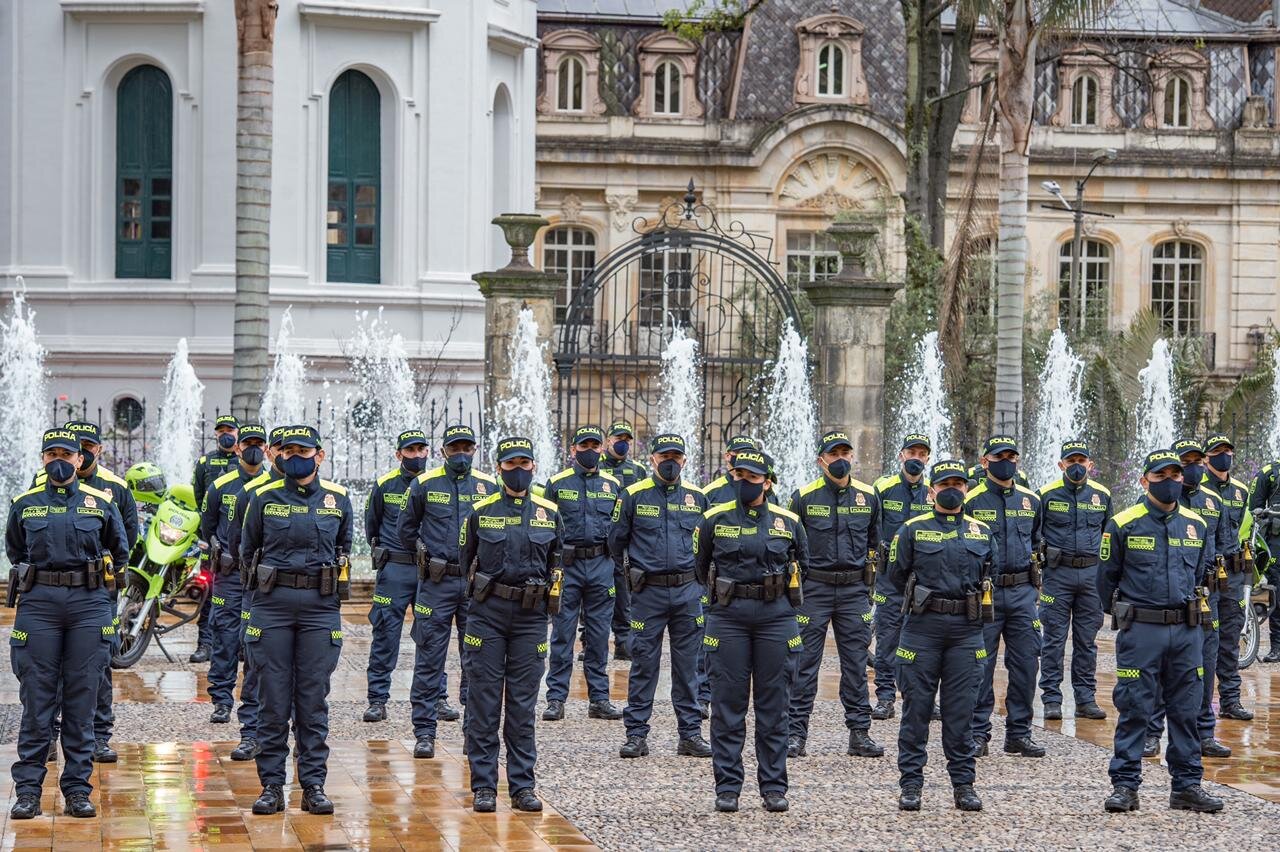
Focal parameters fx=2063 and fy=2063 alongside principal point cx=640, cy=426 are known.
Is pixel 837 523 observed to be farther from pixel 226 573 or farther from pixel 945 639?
pixel 226 573

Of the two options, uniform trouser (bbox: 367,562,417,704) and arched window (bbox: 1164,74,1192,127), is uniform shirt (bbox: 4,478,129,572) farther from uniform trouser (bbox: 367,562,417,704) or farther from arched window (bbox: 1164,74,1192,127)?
arched window (bbox: 1164,74,1192,127)

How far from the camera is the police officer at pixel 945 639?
11148 millimetres

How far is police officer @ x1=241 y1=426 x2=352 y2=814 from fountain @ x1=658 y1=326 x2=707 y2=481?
45.2ft

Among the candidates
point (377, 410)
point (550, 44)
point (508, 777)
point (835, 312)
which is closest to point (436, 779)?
point (508, 777)

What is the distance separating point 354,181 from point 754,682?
777 inches

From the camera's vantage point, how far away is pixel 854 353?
23.0 m

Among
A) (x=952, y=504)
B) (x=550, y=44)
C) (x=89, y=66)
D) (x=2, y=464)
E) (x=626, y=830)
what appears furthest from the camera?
(x=550, y=44)

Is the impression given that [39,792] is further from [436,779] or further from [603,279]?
[603,279]

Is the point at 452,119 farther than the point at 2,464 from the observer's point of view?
Yes

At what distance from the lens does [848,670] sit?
12.8 meters

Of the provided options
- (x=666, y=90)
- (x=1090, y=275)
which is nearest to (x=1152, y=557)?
(x=666, y=90)

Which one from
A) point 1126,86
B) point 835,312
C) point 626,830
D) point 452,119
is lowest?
point 626,830

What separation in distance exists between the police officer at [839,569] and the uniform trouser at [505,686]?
2.37 metres

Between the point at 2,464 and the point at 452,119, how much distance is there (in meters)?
9.43
